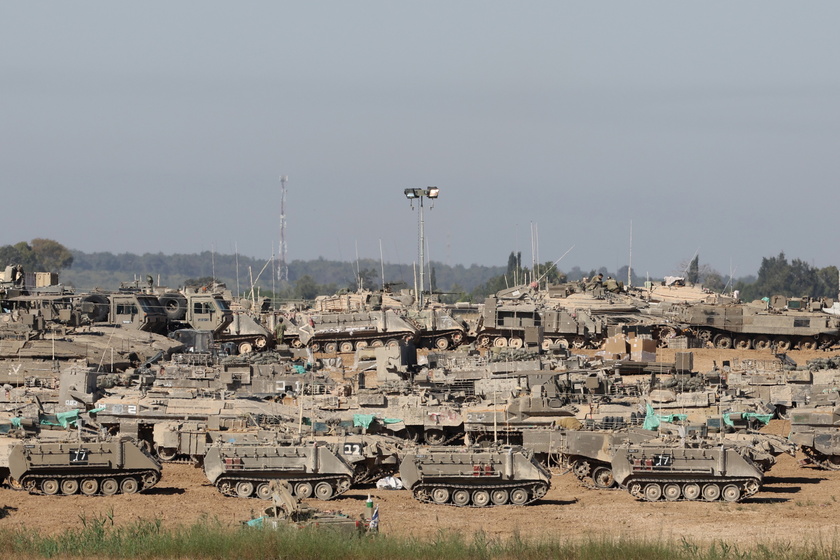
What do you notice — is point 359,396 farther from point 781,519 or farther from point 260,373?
point 781,519

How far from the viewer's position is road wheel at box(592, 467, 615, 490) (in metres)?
35.5

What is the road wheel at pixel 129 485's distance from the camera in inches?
1331

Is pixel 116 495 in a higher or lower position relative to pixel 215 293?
lower

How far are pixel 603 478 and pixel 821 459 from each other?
24.3 ft

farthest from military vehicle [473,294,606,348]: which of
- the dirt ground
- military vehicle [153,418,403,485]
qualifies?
the dirt ground

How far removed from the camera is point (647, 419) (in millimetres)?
39531

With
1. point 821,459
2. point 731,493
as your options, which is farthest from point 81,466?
point 821,459

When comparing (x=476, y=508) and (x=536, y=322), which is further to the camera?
(x=536, y=322)

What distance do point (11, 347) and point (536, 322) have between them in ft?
81.2

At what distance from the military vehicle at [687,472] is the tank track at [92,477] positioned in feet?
35.4

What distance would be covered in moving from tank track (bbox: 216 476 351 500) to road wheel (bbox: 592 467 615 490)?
6455 mm

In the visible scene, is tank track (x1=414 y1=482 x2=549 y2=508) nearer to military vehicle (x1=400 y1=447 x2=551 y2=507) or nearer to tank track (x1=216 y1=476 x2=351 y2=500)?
military vehicle (x1=400 y1=447 x2=551 y2=507)

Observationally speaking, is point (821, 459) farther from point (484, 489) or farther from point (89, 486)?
point (89, 486)

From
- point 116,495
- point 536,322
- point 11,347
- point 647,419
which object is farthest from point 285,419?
point 536,322
